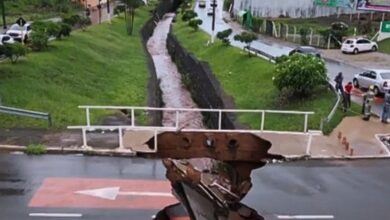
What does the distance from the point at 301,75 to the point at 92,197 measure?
12728mm

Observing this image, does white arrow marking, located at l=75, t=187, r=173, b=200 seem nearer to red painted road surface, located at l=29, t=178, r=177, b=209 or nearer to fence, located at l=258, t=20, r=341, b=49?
red painted road surface, located at l=29, t=178, r=177, b=209

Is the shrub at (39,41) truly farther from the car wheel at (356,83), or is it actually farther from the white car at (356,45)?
the white car at (356,45)

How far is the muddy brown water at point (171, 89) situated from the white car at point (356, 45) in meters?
13.5

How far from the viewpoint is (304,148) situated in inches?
628

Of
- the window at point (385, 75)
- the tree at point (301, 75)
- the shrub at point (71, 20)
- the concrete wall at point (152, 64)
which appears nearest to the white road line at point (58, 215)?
the concrete wall at point (152, 64)

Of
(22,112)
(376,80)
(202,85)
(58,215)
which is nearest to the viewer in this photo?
(58,215)

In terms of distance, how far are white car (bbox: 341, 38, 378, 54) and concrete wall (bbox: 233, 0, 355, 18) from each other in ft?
55.5

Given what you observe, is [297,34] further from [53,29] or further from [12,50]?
[12,50]

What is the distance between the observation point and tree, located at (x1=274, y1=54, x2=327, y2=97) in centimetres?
2233

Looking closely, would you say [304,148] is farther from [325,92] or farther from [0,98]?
[0,98]

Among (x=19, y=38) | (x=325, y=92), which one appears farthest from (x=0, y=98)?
(x=19, y=38)

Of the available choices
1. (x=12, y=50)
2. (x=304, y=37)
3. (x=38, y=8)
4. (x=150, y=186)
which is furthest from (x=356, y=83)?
(x=38, y=8)

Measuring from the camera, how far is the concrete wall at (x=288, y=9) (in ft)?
198

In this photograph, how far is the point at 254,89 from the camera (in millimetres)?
26891
